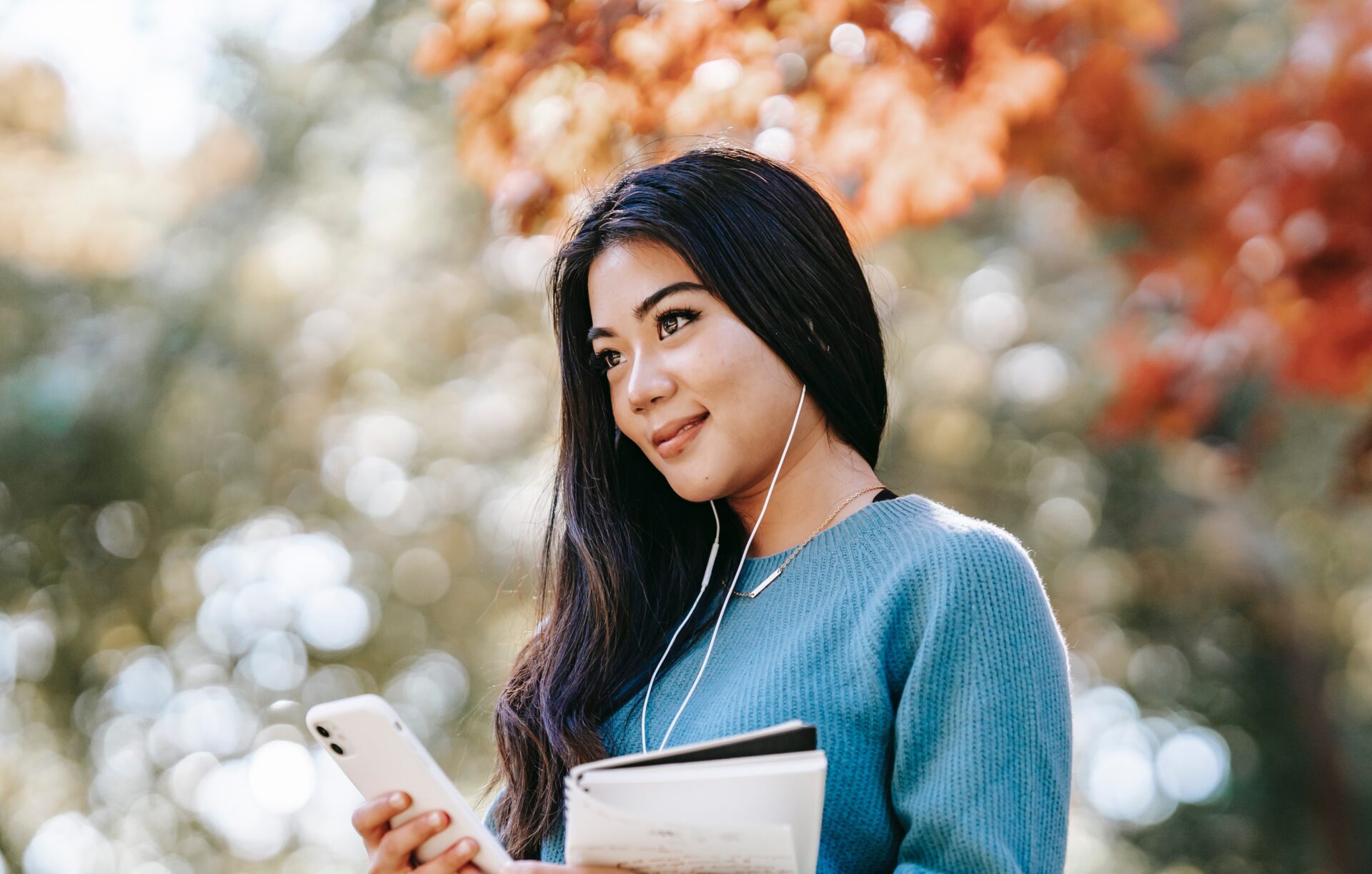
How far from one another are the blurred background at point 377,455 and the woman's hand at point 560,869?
549 centimetres

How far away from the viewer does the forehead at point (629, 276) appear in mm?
A: 2023

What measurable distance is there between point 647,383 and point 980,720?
Result: 0.74 meters

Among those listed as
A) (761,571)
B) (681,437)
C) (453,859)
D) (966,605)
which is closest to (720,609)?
(761,571)

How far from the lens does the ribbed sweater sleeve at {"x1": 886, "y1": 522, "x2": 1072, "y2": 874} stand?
1514 mm

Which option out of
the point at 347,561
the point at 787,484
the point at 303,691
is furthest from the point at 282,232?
the point at 787,484

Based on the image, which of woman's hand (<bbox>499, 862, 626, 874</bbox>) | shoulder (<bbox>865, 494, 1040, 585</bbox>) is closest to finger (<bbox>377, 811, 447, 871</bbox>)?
woman's hand (<bbox>499, 862, 626, 874</bbox>)

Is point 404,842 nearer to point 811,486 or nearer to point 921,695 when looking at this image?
point 921,695

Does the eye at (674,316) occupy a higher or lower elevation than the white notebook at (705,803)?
higher

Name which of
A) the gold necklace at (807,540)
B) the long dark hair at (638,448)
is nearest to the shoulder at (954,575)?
the gold necklace at (807,540)

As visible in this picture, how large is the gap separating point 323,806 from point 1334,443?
7.23 metres

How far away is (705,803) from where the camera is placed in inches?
53.3

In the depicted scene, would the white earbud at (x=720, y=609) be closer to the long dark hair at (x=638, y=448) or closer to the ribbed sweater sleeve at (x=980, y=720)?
the long dark hair at (x=638, y=448)

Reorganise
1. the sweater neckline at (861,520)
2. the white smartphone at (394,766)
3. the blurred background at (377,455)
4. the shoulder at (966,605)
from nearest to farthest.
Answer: the white smartphone at (394,766) < the shoulder at (966,605) < the sweater neckline at (861,520) < the blurred background at (377,455)

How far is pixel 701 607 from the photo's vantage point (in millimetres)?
2207
